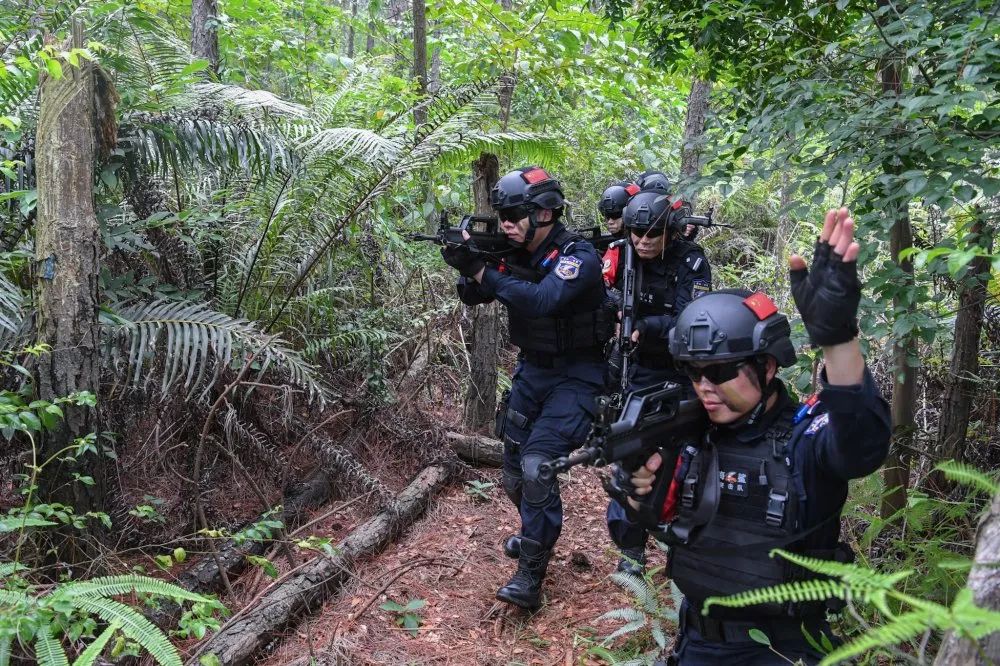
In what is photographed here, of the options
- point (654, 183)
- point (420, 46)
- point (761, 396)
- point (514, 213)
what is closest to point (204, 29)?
point (420, 46)

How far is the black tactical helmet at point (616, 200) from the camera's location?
5.01 meters

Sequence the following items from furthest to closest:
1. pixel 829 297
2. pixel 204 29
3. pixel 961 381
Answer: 1. pixel 204 29
2. pixel 961 381
3. pixel 829 297

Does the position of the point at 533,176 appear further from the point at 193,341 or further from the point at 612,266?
the point at 193,341

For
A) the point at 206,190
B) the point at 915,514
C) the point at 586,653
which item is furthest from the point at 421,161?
the point at 915,514

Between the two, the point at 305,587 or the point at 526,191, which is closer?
the point at 305,587

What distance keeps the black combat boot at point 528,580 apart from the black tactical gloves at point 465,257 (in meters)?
1.51

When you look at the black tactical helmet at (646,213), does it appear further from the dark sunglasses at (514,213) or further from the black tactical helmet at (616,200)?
the dark sunglasses at (514,213)

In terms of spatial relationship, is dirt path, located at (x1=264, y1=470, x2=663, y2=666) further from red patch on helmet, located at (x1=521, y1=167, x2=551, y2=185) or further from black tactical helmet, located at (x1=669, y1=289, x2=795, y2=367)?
red patch on helmet, located at (x1=521, y1=167, x2=551, y2=185)

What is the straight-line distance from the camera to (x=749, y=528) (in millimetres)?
2217

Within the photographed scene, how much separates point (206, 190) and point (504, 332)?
10.9 ft

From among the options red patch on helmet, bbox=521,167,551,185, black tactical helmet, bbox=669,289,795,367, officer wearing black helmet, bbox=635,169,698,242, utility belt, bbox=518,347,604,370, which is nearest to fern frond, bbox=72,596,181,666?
black tactical helmet, bbox=669,289,795,367

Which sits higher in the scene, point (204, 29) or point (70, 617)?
point (204, 29)

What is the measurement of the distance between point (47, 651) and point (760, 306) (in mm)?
2498

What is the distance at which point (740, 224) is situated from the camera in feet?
35.3
